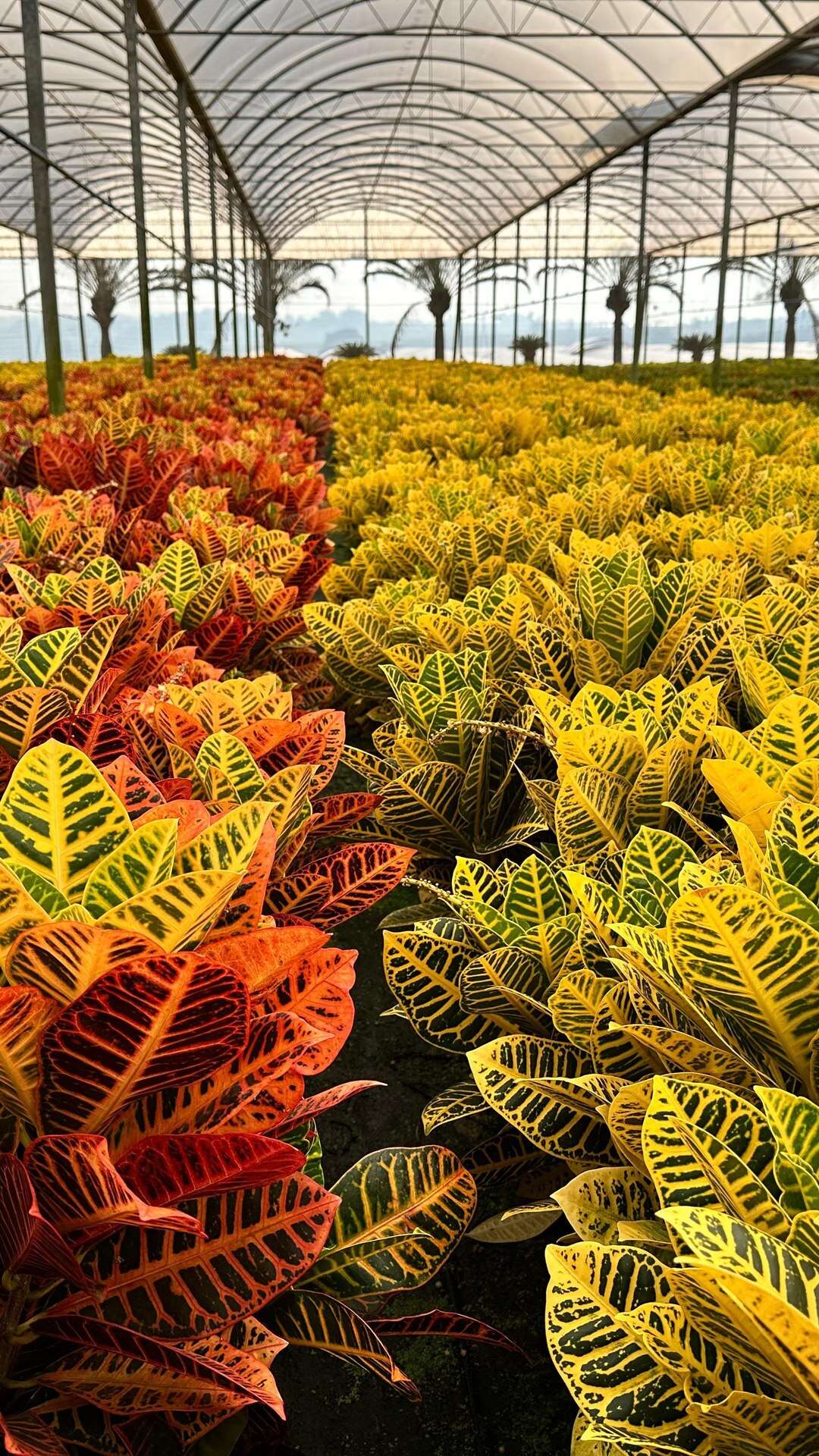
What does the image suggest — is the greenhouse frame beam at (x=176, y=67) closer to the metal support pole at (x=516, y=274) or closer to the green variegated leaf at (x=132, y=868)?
the metal support pole at (x=516, y=274)

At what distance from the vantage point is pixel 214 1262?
91 centimetres

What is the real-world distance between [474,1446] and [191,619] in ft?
5.27

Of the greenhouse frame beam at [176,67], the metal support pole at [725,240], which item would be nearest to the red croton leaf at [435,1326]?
the metal support pole at [725,240]

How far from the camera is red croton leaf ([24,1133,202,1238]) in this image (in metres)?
0.75

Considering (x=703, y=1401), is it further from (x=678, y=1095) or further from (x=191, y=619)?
(x=191, y=619)

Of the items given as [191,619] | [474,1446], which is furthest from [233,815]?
[191,619]

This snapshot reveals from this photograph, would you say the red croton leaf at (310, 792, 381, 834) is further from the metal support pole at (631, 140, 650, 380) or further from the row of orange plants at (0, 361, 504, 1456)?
the metal support pole at (631, 140, 650, 380)

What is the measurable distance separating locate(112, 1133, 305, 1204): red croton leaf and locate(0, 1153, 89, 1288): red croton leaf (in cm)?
7

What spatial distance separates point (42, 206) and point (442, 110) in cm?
2153

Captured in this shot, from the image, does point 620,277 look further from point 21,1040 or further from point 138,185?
point 21,1040

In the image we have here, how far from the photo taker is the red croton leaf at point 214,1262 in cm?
88

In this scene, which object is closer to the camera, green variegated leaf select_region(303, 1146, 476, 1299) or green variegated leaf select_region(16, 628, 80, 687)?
green variegated leaf select_region(303, 1146, 476, 1299)

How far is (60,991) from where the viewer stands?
32.9 inches

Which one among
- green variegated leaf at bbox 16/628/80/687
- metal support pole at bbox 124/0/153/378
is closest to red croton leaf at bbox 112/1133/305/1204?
green variegated leaf at bbox 16/628/80/687
